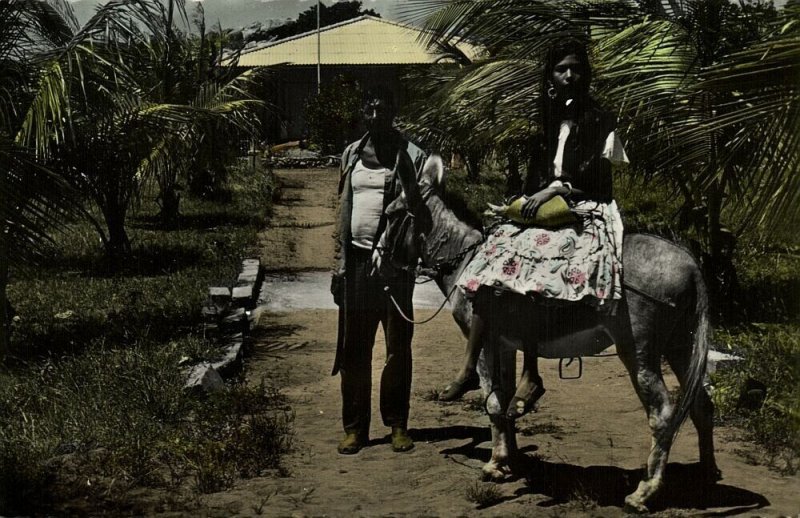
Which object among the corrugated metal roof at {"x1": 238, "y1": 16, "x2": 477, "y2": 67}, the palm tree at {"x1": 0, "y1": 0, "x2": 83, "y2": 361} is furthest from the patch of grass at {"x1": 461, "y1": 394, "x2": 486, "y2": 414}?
the palm tree at {"x1": 0, "y1": 0, "x2": 83, "y2": 361}

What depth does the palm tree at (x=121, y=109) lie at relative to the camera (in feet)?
22.4

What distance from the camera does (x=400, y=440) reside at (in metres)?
5.63

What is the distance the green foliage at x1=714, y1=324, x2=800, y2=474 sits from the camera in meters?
5.28

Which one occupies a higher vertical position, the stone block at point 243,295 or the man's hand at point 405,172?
the man's hand at point 405,172

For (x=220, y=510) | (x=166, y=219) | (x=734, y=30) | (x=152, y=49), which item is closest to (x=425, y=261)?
(x=220, y=510)

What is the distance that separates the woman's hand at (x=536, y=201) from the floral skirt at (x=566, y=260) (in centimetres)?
9

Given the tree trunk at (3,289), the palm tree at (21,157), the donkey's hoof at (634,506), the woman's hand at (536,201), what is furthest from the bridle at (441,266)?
the tree trunk at (3,289)

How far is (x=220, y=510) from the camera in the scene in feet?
16.1

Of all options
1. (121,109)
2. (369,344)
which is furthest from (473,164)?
(121,109)

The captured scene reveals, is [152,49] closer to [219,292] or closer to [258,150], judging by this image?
[258,150]

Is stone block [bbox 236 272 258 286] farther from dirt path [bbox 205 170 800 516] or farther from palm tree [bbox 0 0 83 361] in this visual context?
palm tree [bbox 0 0 83 361]

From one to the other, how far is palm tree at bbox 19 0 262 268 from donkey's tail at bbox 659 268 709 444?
3.92 metres

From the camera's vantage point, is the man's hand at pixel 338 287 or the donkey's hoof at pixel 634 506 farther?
the man's hand at pixel 338 287

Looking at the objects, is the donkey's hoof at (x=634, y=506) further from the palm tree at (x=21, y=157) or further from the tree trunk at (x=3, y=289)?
the tree trunk at (x=3, y=289)
